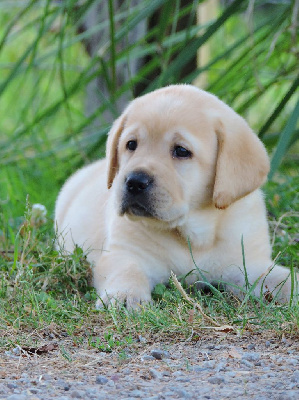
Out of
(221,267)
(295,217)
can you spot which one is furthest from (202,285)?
(295,217)

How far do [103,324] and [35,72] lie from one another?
3.62 meters

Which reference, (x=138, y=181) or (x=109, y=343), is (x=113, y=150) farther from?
(x=109, y=343)

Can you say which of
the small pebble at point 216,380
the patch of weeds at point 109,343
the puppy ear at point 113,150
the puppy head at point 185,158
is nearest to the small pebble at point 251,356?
the small pebble at point 216,380

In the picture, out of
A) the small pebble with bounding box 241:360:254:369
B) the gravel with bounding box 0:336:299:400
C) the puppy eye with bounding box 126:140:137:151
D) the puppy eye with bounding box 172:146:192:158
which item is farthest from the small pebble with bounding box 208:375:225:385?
the puppy eye with bounding box 126:140:137:151

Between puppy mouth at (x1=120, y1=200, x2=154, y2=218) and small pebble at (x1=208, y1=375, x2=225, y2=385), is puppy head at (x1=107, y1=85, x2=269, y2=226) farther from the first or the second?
small pebble at (x1=208, y1=375, x2=225, y2=385)

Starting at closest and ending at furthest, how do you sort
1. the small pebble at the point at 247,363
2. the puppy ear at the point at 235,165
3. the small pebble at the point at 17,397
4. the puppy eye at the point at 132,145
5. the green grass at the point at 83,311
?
the small pebble at the point at 17,397, the small pebble at the point at 247,363, the green grass at the point at 83,311, the puppy ear at the point at 235,165, the puppy eye at the point at 132,145

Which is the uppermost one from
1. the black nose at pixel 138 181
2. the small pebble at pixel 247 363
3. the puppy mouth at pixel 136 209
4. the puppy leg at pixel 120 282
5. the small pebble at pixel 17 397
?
the black nose at pixel 138 181

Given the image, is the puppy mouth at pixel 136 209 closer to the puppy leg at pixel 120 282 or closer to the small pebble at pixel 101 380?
the puppy leg at pixel 120 282

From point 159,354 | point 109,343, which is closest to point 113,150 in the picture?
point 109,343

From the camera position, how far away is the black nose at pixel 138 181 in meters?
2.69

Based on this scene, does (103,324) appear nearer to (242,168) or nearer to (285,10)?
(242,168)

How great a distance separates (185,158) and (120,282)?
52 cm

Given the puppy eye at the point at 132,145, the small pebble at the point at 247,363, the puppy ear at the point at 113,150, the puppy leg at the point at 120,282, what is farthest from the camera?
the puppy ear at the point at 113,150

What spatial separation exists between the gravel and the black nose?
623 mm
